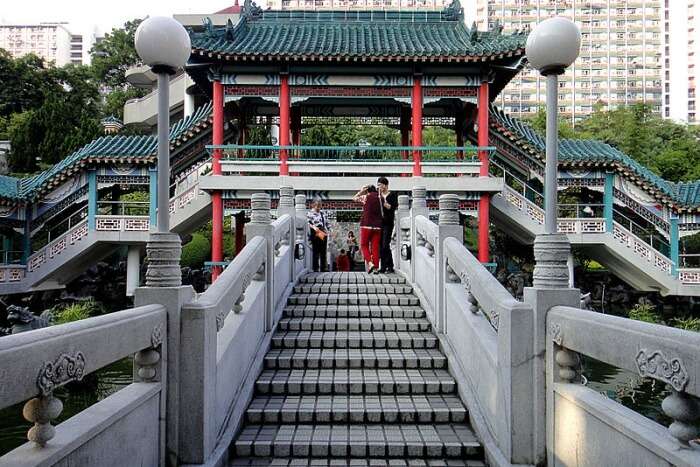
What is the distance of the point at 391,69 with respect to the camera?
15766 millimetres

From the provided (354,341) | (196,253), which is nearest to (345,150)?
(196,253)

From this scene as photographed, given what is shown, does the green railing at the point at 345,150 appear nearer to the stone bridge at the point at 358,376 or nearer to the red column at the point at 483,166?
the red column at the point at 483,166

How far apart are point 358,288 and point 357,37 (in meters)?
11.0

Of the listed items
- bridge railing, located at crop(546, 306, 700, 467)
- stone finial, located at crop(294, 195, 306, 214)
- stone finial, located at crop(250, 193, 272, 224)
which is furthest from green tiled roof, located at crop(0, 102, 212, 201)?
bridge railing, located at crop(546, 306, 700, 467)

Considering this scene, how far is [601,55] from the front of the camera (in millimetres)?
75562

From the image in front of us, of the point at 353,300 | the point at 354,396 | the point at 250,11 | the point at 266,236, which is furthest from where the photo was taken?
the point at 250,11

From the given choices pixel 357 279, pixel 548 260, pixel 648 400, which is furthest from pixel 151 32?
pixel 648 400

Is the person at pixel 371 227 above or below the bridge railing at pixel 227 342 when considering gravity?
above

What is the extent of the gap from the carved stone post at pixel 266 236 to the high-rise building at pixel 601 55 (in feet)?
240

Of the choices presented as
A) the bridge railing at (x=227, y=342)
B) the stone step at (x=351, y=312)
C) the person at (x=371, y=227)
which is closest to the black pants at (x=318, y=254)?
the person at (x=371, y=227)

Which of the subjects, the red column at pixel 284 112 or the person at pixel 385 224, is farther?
the red column at pixel 284 112

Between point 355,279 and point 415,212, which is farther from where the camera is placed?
point 355,279

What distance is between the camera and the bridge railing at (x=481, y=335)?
13.5ft

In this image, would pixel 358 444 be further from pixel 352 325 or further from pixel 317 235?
pixel 317 235
